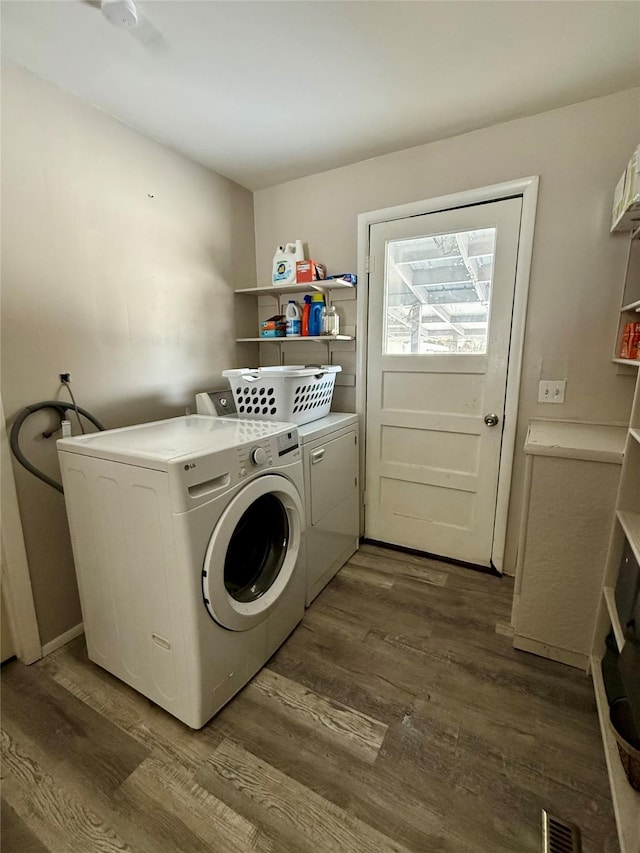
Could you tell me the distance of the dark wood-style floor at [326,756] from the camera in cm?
99

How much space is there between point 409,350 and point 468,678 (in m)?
1.60

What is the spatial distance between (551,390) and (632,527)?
83 centimetres

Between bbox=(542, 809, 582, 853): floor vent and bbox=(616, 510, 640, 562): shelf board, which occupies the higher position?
bbox=(616, 510, 640, 562): shelf board

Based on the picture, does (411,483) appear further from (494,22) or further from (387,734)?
(494,22)

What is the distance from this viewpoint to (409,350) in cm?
214

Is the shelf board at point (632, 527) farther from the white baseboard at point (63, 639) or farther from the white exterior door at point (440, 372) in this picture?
the white baseboard at point (63, 639)

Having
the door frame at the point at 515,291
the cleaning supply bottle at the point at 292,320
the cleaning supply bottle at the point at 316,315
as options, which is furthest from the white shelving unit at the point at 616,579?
the cleaning supply bottle at the point at 292,320

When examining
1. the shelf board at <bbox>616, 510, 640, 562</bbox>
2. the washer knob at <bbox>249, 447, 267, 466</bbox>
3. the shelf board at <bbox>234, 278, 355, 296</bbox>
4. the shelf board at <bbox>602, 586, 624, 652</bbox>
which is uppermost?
the shelf board at <bbox>234, 278, 355, 296</bbox>

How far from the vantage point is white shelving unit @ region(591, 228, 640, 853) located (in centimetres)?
94

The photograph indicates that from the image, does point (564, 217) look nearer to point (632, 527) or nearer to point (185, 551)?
point (632, 527)

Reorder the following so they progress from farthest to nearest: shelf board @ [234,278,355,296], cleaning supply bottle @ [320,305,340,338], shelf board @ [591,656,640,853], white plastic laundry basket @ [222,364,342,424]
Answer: cleaning supply bottle @ [320,305,340,338] → shelf board @ [234,278,355,296] → white plastic laundry basket @ [222,364,342,424] → shelf board @ [591,656,640,853]

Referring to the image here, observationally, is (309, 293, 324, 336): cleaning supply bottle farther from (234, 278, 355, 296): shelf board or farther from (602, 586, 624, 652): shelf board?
(602, 586, 624, 652): shelf board

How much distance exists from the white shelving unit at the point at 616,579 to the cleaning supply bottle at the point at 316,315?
57.6 inches

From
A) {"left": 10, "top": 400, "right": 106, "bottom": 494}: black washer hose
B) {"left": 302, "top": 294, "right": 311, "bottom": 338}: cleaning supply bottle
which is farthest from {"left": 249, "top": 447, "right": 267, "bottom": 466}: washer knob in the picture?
{"left": 302, "top": 294, "right": 311, "bottom": 338}: cleaning supply bottle
